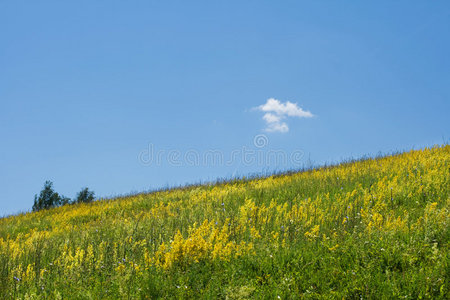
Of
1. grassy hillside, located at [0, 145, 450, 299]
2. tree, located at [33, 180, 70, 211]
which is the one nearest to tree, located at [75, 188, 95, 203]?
tree, located at [33, 180, 70, 211]

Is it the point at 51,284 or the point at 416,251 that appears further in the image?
the point at 51,284

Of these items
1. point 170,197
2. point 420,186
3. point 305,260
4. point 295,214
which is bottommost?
point 305,260

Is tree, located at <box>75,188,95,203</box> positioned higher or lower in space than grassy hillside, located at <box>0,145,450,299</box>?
higher

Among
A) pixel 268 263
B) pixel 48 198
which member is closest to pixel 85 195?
pixel 48 198

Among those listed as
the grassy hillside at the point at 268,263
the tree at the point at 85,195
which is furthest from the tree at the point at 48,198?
the grassy hillside at the point at 268,263

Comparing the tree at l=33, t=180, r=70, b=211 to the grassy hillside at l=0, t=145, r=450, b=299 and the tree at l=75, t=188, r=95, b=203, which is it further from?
the grassy hillside at l=0, t=145, r=450, b=299

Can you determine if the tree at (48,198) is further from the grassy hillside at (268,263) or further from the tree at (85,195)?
the grassy hillside at (268,263)

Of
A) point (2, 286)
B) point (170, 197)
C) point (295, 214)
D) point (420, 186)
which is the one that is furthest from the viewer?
point (170, 197)

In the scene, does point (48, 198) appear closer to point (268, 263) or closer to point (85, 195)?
point (85, 195)

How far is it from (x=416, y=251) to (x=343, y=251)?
1.00 m

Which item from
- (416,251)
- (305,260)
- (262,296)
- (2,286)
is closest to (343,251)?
(305,260)

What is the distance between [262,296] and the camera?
4289 millimetres

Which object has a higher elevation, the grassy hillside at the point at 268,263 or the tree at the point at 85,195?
the tree at the point at 85,195

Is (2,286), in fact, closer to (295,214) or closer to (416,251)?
(295,214)
